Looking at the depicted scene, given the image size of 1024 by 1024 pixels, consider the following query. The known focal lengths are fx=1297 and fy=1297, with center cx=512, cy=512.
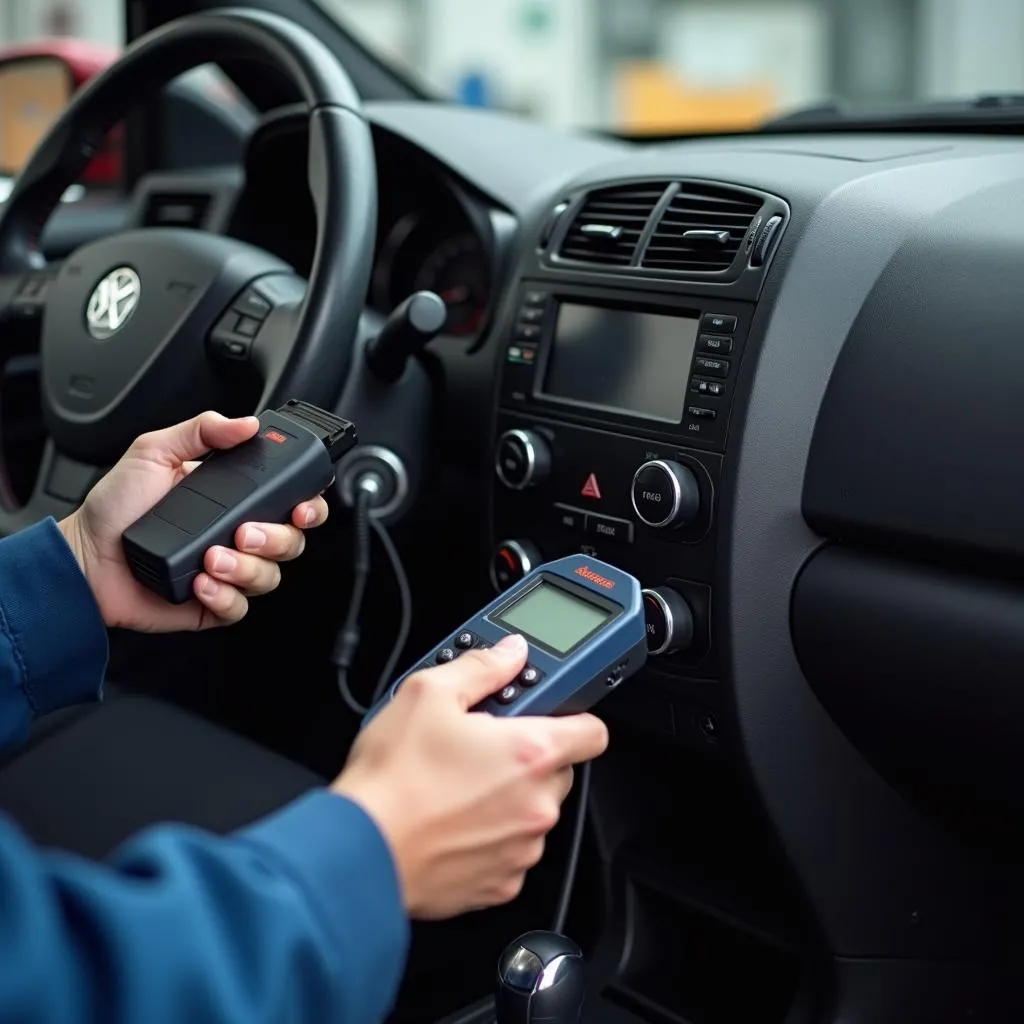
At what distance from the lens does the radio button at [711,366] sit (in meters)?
0.96

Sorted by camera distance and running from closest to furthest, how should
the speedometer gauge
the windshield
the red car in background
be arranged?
1. the speedometer gauge
2. the red car in background
3. the windshield

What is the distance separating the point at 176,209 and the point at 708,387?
0.94m

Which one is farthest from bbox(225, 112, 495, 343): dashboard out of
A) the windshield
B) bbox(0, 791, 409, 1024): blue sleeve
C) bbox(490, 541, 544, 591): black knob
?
the windshield

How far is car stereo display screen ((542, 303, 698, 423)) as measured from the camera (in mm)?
1020

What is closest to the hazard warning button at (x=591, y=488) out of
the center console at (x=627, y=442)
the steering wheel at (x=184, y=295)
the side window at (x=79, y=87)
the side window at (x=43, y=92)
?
the center console at (x=627, y=442)

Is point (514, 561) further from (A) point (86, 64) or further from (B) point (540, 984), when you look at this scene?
(A) point (86, 64)

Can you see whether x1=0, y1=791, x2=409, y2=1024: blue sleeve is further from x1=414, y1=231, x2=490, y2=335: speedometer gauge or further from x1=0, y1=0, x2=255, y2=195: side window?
x1=0, y1=0, x2=255, y2=195: side window

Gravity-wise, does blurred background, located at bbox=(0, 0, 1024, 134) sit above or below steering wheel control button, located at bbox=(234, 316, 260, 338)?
above

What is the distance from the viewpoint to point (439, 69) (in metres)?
7.12

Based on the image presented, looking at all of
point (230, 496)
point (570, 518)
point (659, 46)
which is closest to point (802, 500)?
point (570, 518)

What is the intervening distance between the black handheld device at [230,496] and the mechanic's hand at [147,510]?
16 millimetres

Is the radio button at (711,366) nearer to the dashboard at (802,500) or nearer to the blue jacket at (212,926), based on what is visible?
the dashboard at (802,500)

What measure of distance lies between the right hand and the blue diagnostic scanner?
0.18 feet

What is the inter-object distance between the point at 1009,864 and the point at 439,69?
261 inches
